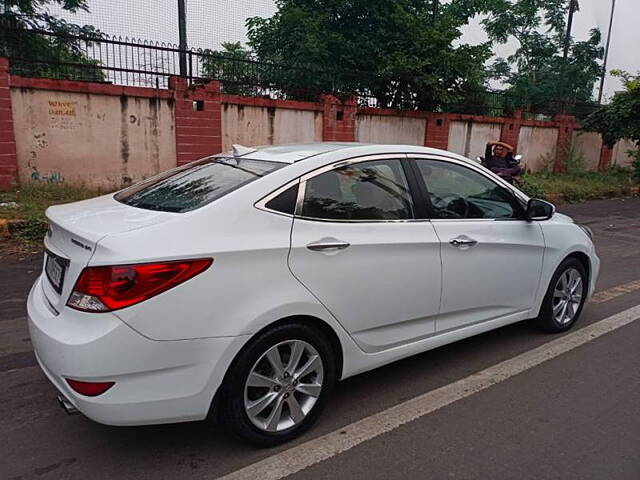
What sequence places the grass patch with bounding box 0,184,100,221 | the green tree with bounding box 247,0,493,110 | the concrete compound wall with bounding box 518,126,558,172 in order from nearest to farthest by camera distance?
the grass patch with bounding box 0,184,100,221 < the green tree with bounding box 247,0,493,110 < the concrete compound wall with bounding box 518,126,558,172

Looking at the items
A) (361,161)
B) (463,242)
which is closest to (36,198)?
(361,161)

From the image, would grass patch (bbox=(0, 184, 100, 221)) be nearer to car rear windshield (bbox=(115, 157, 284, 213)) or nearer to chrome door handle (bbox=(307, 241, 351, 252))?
car rear windshield (bbox=(115, 157, 284, 213))

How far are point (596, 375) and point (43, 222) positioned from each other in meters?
6.51

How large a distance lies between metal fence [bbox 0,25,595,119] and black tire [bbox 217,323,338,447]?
797 centimetres

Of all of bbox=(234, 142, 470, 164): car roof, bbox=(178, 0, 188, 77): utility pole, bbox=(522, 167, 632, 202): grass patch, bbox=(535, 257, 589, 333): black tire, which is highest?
bbox=(178, 0, 188, 77): utility pole

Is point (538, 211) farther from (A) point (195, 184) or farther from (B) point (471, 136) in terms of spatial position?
(B) point (471, 136)

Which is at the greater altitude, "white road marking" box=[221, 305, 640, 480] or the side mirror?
the side mirror

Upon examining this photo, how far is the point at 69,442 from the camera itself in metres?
2.65

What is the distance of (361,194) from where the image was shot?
9.89ft

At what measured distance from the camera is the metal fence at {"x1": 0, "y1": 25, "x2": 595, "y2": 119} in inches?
340

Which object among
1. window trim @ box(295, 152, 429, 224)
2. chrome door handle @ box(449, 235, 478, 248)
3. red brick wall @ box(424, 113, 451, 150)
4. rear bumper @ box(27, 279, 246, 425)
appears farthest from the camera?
Result: red brick wall @ box(424, 113, 451, 150)

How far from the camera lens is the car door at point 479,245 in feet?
10.8

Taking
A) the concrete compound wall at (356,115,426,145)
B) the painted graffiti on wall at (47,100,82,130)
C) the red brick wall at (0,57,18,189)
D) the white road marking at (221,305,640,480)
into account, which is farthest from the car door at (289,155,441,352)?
the concrete compound wall at (356,115,426,145)

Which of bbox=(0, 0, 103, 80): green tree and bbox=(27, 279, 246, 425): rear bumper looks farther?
bbox=(0, 0, 103, 80): green tree
